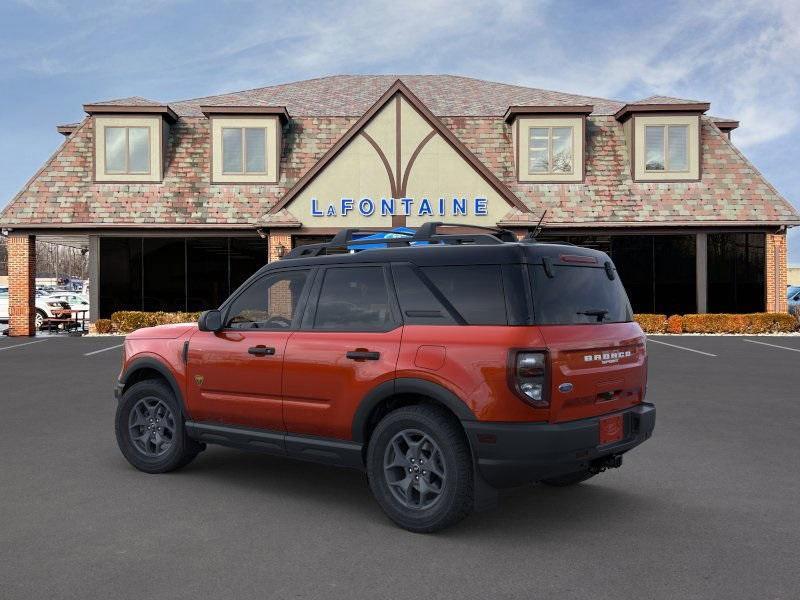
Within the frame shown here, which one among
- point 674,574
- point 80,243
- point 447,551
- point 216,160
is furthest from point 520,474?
point 80,243

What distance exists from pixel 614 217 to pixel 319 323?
20.0 m

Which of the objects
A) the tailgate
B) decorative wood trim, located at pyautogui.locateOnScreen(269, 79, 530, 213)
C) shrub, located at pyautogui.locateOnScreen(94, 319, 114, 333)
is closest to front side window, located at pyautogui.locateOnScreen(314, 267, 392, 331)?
the tailgate

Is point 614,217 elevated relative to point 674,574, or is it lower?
elevated

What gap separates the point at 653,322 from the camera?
2416 cm

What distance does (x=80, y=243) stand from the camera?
31.0 meters

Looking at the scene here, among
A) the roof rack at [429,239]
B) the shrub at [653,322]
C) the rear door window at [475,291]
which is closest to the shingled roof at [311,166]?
the shrub at [653,322]

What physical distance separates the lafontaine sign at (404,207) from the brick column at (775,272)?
9.78m

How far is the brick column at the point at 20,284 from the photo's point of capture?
77.7ft

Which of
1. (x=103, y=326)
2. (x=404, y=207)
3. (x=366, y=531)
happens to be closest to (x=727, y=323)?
(x=404, y=207)

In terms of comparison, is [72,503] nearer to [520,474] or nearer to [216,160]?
[520,474]

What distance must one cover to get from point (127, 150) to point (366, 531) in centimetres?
2231

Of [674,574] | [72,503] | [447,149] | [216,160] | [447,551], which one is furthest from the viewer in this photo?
[216,160]

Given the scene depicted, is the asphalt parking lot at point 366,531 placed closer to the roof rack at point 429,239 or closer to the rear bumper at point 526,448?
the rear bumper at point 526,448

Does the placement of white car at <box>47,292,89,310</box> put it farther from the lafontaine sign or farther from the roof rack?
the roof rack
